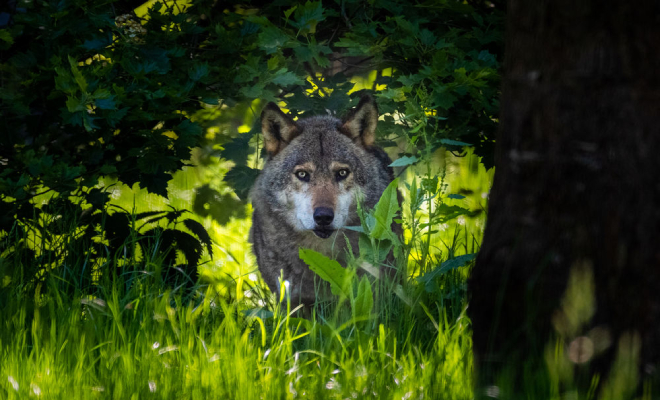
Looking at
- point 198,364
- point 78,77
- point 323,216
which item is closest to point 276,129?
point 323,216

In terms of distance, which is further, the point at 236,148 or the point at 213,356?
the point at 236,148

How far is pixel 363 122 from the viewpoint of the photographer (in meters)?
4.78

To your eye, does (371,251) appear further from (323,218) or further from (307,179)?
(307,179)

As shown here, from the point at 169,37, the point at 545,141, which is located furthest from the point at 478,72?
the point at 169,37

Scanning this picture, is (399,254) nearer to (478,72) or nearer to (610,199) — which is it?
(478,72)

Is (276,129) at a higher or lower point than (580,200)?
higher

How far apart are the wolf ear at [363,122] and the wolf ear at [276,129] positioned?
398 millimetres

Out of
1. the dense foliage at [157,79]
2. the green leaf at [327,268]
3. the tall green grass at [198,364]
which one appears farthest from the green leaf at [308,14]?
the tall green grass at [198,364]

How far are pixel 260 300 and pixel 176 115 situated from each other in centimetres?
135

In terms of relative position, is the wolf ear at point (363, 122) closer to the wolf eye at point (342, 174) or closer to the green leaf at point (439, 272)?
the wolf eye at point (342, 174)

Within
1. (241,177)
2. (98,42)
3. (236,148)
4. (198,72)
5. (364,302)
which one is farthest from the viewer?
(241,177)

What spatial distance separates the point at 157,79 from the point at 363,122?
1606 millimetres

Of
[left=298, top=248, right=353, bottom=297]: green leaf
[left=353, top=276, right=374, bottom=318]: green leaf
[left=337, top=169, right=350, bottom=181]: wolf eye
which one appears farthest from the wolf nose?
[left=353, top=276, right=374, bottom=318]: green leaf

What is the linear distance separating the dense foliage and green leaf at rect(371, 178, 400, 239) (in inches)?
8.9
